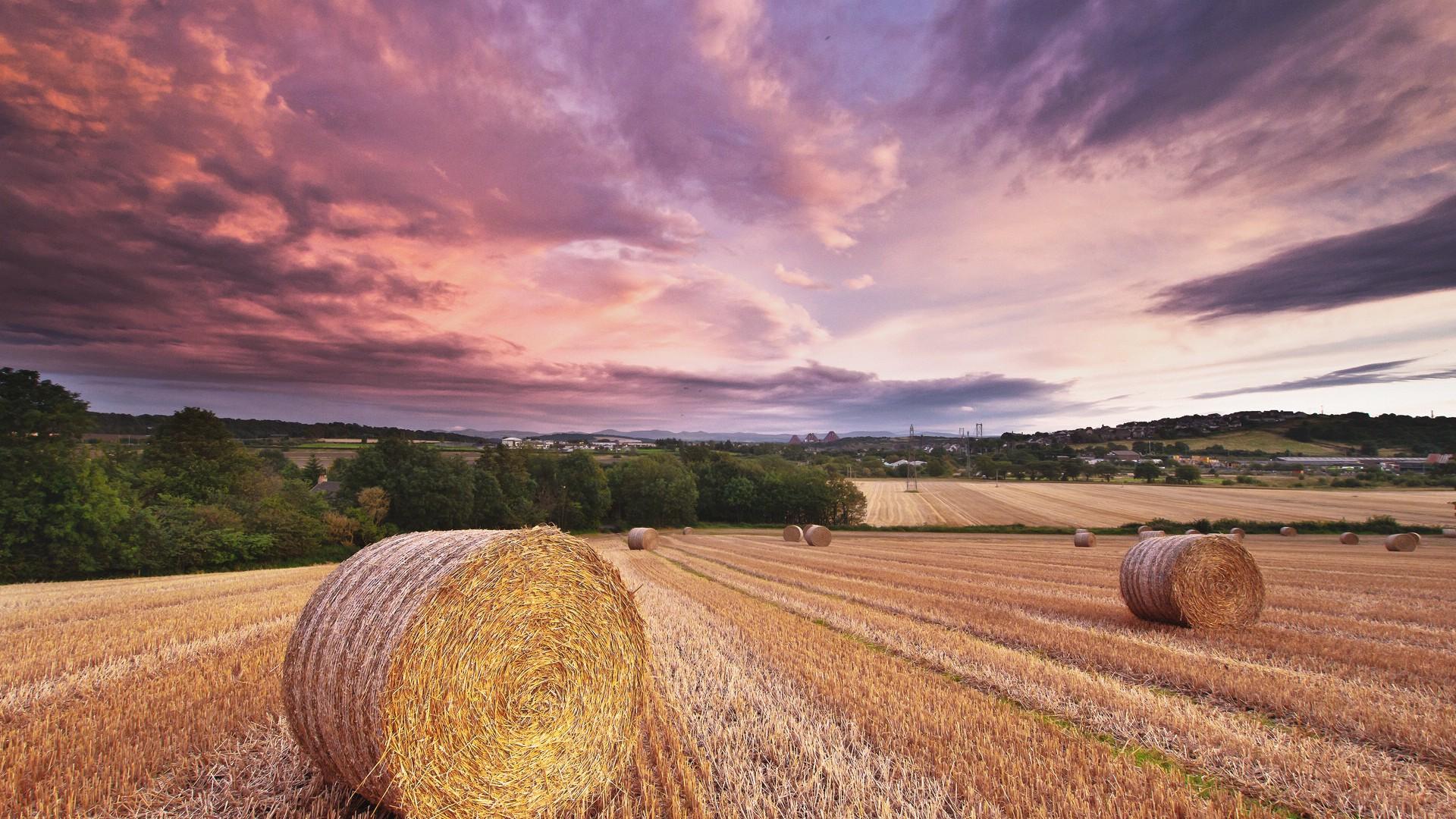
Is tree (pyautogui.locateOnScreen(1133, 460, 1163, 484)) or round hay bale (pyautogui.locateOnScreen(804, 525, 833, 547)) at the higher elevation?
tree (pyautogui.locateOnScreen(1133, 460, 1163, 484))

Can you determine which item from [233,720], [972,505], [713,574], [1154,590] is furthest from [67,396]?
[972,505]

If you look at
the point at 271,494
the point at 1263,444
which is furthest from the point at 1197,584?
the point at 1263,444

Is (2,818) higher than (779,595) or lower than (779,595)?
higher

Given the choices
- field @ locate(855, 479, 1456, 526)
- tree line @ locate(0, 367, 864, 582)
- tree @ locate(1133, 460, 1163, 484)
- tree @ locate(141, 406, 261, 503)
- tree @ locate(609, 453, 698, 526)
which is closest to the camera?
tree line @ locate(0, 367, 864, 582)

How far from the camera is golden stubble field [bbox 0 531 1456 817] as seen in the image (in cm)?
371

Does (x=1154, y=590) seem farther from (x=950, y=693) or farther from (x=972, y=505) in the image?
(x=972, y=505)

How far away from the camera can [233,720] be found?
4.72 metres

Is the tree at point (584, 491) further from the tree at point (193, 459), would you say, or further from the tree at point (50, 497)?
the tree at point (50, 497)

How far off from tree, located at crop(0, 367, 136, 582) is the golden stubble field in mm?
18620

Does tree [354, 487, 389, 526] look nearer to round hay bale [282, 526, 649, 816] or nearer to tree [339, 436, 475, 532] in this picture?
tree [339, 436, 475, 532]

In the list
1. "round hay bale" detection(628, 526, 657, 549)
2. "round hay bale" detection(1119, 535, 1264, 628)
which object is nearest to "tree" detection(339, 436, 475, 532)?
"round hay bale" detection(628, 526, 657, 549)

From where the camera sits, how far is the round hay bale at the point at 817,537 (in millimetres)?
30484

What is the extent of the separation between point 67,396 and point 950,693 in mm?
36430

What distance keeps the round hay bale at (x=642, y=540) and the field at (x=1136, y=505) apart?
842 inches
